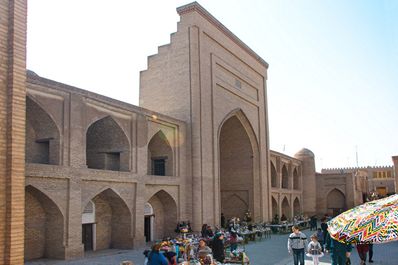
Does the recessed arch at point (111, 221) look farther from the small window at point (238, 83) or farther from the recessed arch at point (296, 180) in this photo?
the recessed arch at point (296, 180)

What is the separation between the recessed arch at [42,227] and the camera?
11227mm

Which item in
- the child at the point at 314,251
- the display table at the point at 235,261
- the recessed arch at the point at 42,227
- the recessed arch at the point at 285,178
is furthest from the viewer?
the recessed arch at the point at 285,178

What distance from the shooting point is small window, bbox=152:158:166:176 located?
17.2 metres

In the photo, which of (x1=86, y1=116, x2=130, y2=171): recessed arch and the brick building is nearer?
the brick building

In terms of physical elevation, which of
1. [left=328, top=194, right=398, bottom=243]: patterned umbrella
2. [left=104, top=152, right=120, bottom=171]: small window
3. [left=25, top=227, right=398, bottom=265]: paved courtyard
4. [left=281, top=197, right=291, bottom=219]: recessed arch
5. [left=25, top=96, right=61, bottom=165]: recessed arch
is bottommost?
[left=25, top=227, right=398, bottom=265]: paved courtyard

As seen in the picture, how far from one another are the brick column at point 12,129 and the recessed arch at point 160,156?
10.1 meters

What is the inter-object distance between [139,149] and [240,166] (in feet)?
35.5

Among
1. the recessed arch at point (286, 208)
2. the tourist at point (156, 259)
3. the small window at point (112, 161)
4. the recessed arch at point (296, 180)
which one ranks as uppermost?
the small window at point (112, 161)

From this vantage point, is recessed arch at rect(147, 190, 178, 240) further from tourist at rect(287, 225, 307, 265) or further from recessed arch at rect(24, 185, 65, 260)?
tourist at rect(287, 225, 307, 265)

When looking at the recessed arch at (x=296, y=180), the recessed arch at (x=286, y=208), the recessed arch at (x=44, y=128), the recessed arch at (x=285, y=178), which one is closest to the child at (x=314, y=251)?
the recessed arch at (x=44, y=128)

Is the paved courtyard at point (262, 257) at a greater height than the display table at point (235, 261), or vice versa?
the display table at point (235, 261)

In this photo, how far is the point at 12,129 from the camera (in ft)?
20.1

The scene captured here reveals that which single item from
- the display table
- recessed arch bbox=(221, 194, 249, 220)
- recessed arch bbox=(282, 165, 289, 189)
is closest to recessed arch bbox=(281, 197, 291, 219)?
recessed arch bbox=(282, 165, 289, 189)

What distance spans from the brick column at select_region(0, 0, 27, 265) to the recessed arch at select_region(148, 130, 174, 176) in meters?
10.1
